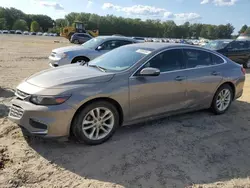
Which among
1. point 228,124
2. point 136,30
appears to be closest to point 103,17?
point 136,30

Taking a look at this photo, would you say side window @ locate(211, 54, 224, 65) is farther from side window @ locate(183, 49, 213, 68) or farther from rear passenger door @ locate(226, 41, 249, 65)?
rear passenger door @ locate(226, 41, 249, 65)

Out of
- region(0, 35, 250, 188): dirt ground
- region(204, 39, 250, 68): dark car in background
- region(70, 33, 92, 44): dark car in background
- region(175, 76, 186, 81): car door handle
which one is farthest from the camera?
region(70, 33, 92, 44): dark car in background

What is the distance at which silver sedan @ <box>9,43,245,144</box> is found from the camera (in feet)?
12.2

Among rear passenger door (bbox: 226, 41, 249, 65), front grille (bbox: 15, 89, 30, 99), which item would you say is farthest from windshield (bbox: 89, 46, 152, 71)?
rear passenger door (bbox: 226, 41, 249, 65)

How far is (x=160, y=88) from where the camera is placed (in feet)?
15.1

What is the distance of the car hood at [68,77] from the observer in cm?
391

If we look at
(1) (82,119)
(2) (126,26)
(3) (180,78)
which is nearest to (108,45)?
(3) (180,78)

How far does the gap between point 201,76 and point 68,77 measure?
8.61ft

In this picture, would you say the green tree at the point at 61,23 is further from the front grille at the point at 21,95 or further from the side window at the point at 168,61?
the front grille at the point at 21,95

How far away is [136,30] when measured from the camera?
126 m

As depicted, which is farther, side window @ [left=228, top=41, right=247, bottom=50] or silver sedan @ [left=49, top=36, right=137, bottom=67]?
side window @ [left=228, top=41, right=247, bottom=50]

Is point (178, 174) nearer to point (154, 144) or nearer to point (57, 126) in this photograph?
point (154, 144)

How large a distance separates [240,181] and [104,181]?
1748mm

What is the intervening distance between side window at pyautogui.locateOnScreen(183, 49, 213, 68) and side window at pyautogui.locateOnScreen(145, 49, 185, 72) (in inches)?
6.9
